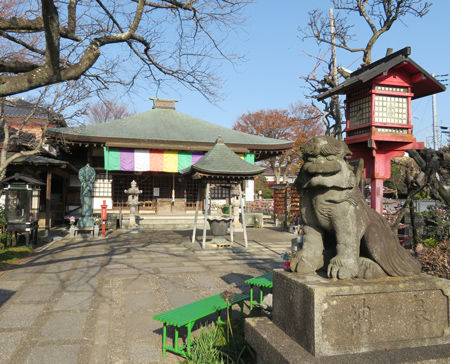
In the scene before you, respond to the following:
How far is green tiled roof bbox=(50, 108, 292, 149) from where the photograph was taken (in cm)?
1599

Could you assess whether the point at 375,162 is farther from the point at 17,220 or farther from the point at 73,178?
the point at 73,178

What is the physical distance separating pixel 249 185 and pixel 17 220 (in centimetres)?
1298

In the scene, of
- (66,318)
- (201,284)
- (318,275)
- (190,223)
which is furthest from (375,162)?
(190,223)

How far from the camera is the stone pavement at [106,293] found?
361cm

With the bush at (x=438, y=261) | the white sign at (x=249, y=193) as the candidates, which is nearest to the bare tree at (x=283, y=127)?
the white sign at (x=249, y=193)

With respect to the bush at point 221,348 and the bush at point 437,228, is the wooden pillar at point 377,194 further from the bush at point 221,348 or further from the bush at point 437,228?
the bush at point 221,348

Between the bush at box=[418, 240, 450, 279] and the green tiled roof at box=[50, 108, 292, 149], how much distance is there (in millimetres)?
12780

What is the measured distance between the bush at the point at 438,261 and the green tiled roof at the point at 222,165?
224 inches

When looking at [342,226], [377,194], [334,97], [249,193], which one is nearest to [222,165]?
[377,194]

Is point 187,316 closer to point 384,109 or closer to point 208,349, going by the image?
point 208,349

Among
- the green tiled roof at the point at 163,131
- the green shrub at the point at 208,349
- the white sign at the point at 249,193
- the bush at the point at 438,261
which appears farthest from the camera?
the white sign at the point at 249,193

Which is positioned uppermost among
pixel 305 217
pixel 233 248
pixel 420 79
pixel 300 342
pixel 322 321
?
pixel 420 79

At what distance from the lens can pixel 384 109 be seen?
6.38 meters

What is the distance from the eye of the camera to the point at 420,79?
21.1 ft
